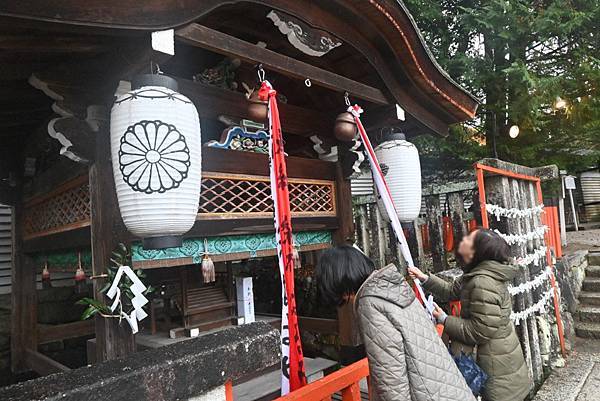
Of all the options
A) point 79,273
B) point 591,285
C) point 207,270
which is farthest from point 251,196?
point 591,285

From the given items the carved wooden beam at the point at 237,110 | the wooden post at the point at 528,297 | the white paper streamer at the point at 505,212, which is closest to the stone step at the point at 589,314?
the wooden post at the point at 528,297

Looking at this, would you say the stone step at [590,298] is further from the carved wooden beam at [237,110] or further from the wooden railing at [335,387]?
the wooden railing at [335,387]

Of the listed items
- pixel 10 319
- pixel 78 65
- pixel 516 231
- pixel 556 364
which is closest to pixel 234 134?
pixel 78 65

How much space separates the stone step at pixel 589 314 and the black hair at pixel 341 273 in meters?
7.75

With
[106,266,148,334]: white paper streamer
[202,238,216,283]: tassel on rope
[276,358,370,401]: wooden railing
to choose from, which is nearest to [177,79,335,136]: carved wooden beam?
[202,238,216,283]: tassel on rope

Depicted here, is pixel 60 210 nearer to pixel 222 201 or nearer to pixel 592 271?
pixel 222 201

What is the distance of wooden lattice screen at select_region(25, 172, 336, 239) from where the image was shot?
3713 mm

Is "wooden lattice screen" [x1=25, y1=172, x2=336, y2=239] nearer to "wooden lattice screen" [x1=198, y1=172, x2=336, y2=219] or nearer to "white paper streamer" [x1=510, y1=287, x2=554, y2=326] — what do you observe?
"wooden lattice screen" [x1=198, y1=172, x2=336, y2=219]

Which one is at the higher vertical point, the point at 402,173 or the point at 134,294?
the point at 402,173

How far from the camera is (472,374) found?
3082mm

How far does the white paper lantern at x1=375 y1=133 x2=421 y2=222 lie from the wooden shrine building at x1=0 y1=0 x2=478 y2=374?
0.44 metres

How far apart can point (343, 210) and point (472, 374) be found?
8.43ft

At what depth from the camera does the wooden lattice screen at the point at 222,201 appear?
12.2ft

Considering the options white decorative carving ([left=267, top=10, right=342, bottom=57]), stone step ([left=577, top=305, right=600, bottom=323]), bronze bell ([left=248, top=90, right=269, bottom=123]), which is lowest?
stone step ([left=577, top=305, right=600, bottom=323])
